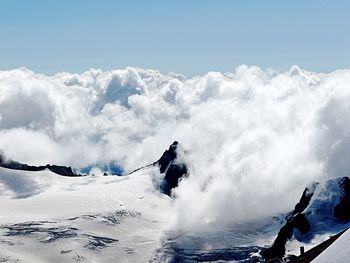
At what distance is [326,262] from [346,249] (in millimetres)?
1290

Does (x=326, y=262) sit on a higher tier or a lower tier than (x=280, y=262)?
higher

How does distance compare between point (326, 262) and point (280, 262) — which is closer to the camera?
point (326, 262)

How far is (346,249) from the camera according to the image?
95.2 feet

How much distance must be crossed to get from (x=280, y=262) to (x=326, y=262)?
557ft

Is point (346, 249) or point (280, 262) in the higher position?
point (346, 249)

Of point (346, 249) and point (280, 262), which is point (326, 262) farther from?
point (280, 262)

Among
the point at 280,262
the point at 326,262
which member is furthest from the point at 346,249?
the point at 280,262

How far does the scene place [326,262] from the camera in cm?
2966

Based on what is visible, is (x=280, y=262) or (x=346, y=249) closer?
(x=346, y=249)

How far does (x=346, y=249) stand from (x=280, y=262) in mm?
170389
